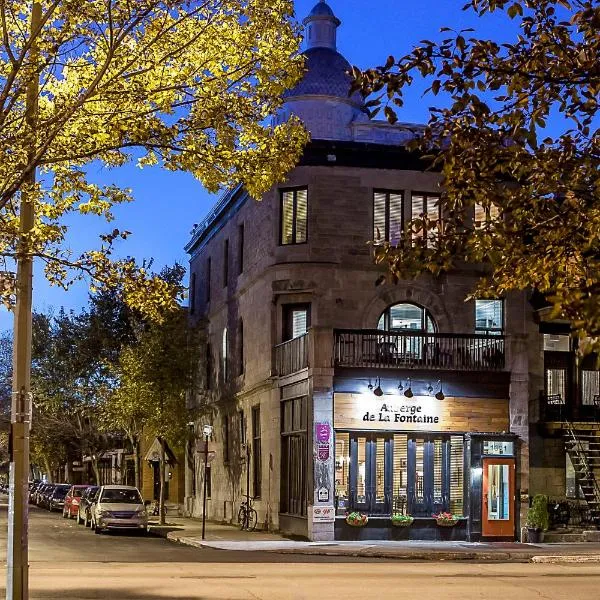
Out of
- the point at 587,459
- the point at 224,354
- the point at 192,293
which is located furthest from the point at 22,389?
the point at 192,293

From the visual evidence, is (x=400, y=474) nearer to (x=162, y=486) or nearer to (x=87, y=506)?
(x=162, y=486)

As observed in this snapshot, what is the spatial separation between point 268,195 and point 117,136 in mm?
23087

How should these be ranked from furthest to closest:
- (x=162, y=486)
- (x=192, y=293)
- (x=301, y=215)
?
(x=192, y=293), (x=162, y=486), (x=301, y=215)

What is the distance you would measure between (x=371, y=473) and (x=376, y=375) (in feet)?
9.13

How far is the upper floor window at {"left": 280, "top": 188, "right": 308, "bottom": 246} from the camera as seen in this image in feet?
118

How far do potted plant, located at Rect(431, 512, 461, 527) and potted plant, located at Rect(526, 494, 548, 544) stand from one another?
2.11 meters

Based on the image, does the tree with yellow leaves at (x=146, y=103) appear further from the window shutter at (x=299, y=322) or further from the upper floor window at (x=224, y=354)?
the upper floor window at (x=224, y=354)

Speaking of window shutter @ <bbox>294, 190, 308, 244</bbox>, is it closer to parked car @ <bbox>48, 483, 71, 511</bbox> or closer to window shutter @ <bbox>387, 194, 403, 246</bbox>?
window shutter @ <bbox>387, 194, 403, 246</bbox>

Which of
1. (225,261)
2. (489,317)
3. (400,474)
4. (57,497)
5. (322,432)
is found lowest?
(57,497)

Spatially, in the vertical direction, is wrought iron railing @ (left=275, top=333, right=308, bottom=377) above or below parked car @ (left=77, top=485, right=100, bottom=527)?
above

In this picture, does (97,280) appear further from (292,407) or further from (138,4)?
(292,407)

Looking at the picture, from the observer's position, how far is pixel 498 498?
3372 centimetres

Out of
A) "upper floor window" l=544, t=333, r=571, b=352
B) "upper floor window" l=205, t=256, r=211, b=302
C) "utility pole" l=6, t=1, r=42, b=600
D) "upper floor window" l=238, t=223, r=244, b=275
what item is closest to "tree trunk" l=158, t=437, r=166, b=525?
"upper floor window" l=205, t=256, r=211, b=302

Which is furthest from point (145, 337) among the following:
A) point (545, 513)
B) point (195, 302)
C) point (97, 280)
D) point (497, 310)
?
point (97, 280)
